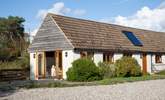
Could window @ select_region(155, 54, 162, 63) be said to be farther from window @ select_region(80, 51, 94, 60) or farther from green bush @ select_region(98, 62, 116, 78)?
window @ select_region(80, 51, 94, 60)

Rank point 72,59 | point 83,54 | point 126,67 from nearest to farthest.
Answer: point 72,59, point 83,54, point 126,67

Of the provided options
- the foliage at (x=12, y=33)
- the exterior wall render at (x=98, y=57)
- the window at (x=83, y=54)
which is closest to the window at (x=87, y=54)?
the window at (x=83, y=54)

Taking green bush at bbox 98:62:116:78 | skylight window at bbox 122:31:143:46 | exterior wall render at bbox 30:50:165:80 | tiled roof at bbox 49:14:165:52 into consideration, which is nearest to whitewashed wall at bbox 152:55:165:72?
exterior wall render at bbox 30:50:165:80

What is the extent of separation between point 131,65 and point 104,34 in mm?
5591

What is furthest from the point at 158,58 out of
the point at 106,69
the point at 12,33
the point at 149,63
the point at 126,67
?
the point at 12,33

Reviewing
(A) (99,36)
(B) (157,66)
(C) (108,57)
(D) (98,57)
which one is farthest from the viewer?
(B) (157,66)

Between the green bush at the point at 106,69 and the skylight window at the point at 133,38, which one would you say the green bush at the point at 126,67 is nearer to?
the green bush at the point at 106,69

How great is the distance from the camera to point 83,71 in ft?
88.8

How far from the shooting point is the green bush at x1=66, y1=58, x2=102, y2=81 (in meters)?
27.1

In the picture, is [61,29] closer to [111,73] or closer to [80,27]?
[80,27]

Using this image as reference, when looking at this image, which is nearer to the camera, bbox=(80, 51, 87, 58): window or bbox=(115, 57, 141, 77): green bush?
bbox=(80, 51, 87, 58): window

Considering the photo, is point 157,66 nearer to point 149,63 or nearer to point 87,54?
point 149,63

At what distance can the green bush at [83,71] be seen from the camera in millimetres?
27078

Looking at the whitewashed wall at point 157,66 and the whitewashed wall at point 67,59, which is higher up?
the whitewashed wall at point 67,59
